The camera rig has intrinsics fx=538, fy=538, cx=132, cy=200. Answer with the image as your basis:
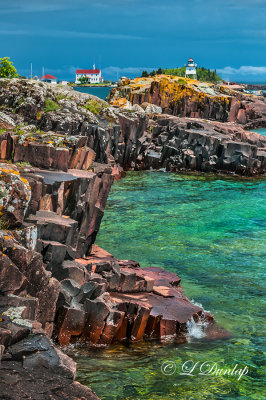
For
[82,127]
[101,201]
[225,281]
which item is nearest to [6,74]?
[82,127]

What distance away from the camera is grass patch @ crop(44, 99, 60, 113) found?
55494mm

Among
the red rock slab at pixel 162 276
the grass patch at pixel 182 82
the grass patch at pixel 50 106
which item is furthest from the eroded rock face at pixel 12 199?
the grass patch at pixel 182 82

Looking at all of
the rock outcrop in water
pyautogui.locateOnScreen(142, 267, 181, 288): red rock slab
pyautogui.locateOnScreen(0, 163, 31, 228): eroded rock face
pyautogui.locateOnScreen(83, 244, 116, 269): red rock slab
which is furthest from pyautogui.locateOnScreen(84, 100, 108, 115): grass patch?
pyautogui.locateOnScreen(0, 163, 31, 228): eroded rock face

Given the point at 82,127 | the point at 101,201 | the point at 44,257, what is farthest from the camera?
the point at 82,127

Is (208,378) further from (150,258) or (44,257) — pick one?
(150,258)

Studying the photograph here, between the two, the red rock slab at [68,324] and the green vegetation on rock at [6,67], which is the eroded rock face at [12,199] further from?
the green vegetation on rock at [6,67]

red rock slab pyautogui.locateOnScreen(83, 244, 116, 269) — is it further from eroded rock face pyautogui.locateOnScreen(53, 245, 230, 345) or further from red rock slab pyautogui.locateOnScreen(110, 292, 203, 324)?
red rock slab pyautogui.locateOnScreen(110, 292, 203, 324)

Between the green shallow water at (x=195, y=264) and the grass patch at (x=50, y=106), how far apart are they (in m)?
10.2

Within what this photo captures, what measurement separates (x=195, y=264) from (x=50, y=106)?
30.5 metres

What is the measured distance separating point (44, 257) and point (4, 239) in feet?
12.5

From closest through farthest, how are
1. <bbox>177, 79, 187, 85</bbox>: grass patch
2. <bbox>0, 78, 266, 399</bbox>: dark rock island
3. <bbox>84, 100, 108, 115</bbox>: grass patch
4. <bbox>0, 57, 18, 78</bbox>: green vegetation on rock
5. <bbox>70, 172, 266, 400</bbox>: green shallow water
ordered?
<bbox>0, 78, 266, 399</bbox>: dark rock island < <bbox>70, 172, 266, 400</bbox>: green shallow water < <bbox>84, 100, 108, 115</bbox>: grass patch < <bbox>0, 57, 18, 78</bbox>: green vegetation on rock < <bbox>177, 79, 187, 85</bbox>: grass patch

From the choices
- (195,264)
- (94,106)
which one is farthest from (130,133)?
(195,264)

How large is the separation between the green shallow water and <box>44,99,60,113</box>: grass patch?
33.5 feet

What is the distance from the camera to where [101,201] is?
30.7 m
